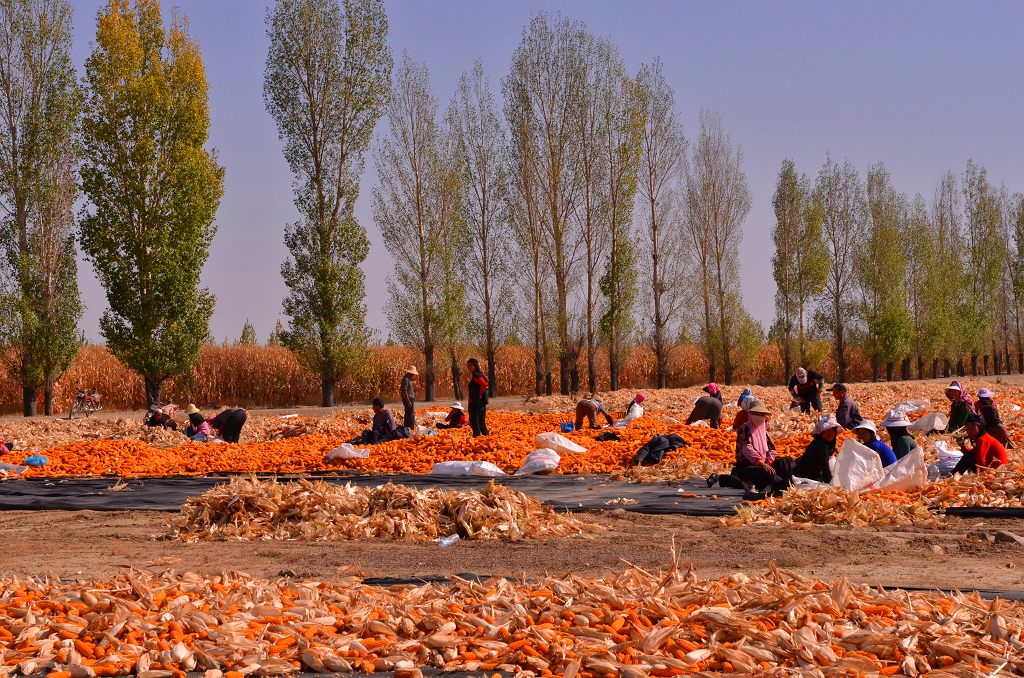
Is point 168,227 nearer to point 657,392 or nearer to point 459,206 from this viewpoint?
point 459,206

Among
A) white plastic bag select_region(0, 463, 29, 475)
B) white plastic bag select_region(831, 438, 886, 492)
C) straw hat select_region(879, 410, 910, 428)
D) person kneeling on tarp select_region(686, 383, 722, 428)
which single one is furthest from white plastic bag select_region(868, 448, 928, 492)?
white plastic bag select_region(0, 463, 29, 475)

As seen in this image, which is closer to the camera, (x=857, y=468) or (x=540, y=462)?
(x=857, y=468)

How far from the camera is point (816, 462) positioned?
10727mm

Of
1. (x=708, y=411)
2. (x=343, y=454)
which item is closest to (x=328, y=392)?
(x=708, y=411)

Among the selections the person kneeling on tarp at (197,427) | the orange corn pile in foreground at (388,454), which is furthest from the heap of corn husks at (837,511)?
the person kneeling on tarp at (197,427)

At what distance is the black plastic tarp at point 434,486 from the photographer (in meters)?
10.7

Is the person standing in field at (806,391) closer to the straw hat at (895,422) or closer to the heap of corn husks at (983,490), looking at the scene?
the straw hat at (895,422)

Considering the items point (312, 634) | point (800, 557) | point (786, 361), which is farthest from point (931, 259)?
point (312, 634)

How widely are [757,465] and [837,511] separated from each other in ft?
5.50

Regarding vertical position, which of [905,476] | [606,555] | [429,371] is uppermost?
[429,371]

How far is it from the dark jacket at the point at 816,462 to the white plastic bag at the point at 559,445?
442 cm

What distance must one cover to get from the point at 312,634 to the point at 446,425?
15.2 m

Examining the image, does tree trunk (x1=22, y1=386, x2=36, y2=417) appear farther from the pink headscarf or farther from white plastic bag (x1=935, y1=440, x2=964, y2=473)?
white plastic bag (x1=935, y1=440, x2=964, y2=473)

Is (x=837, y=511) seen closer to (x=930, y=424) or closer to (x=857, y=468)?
(x=857, y=468)
